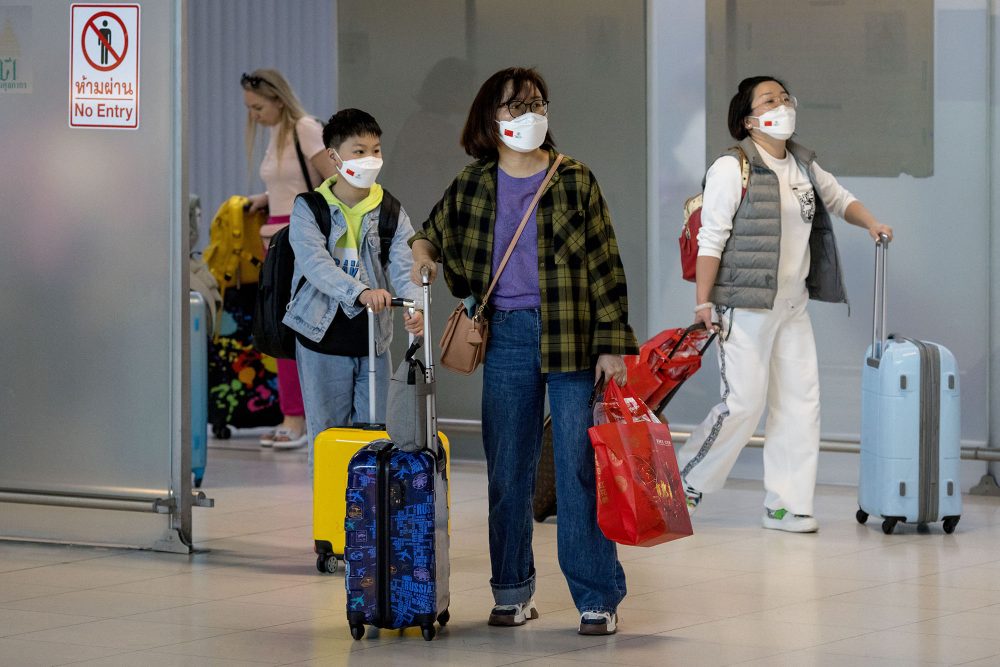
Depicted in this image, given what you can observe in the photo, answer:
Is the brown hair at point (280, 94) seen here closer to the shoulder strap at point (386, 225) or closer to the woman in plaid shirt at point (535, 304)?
the shoulder strap at point (386, 225)

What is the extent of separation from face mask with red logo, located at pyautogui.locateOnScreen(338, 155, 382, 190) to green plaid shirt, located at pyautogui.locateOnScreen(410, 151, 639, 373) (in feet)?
4.08

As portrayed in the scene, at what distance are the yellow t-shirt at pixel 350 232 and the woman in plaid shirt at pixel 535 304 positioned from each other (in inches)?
49.4

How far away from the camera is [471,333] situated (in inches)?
193

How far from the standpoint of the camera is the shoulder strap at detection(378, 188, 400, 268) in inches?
251

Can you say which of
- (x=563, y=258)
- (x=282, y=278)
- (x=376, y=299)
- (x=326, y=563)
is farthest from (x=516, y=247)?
(x=326, y=563)

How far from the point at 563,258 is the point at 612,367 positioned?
35 centimetres

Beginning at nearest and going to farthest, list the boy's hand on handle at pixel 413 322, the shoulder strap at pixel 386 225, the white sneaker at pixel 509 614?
the white sneaker at pixel 509 614 → the boy's hand on handle at pixel 413 322 → the shoulder strap at pixel 386 225

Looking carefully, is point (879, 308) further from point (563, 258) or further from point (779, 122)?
point (563, 258)

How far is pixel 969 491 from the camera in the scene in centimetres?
840

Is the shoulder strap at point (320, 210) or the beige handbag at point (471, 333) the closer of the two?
the beige handbag at point (471, 333)

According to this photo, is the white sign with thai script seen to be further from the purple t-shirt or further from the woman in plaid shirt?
the purple t-shirt

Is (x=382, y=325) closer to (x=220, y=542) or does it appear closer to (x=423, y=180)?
(x=220, y=542)

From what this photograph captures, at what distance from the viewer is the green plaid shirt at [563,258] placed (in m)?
4.86

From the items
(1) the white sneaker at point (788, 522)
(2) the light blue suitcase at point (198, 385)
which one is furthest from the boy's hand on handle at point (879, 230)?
(2) the light blue suitcase at point (198, 385)
